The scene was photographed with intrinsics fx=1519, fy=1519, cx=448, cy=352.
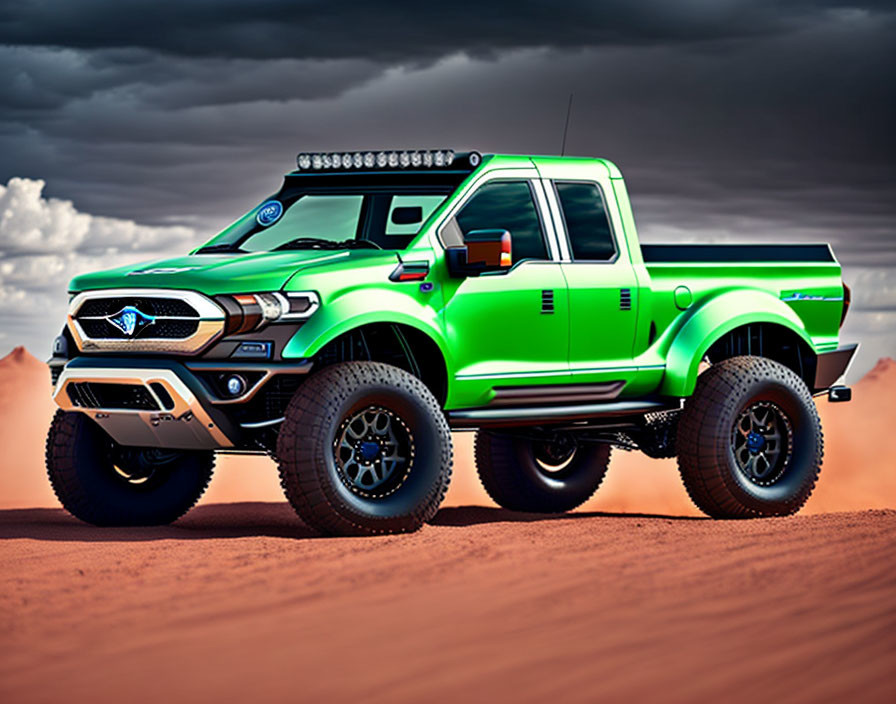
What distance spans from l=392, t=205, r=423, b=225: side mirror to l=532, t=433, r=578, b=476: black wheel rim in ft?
11.8

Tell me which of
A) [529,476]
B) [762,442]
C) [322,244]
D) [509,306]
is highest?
[322,244]

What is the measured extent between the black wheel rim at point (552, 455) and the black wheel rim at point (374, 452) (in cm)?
400

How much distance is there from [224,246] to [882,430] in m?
37.5

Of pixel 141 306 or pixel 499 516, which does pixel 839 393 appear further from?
pixel 141 306

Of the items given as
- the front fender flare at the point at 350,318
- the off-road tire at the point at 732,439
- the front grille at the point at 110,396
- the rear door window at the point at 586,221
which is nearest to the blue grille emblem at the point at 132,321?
the front grille at the point at 110,396

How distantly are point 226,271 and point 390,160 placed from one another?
1.68 m

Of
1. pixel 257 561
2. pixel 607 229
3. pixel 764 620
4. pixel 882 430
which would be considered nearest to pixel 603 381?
pixel 607 229

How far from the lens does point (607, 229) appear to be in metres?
11.1

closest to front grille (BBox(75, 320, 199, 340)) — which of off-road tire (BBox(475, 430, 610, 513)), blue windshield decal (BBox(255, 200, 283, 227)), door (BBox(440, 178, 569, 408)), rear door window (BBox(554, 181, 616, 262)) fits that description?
blue windshield decal (BBox(255, 200, 283, 227))

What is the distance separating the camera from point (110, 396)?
986 cm

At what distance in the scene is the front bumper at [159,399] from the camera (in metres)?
9.35

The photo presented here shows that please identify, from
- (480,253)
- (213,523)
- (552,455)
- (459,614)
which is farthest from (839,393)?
(459,614)

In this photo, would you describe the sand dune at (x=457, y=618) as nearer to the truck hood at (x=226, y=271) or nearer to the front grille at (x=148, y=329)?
the front grille at (x=148, y=329)

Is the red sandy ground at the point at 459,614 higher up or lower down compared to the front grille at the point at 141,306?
lower down
